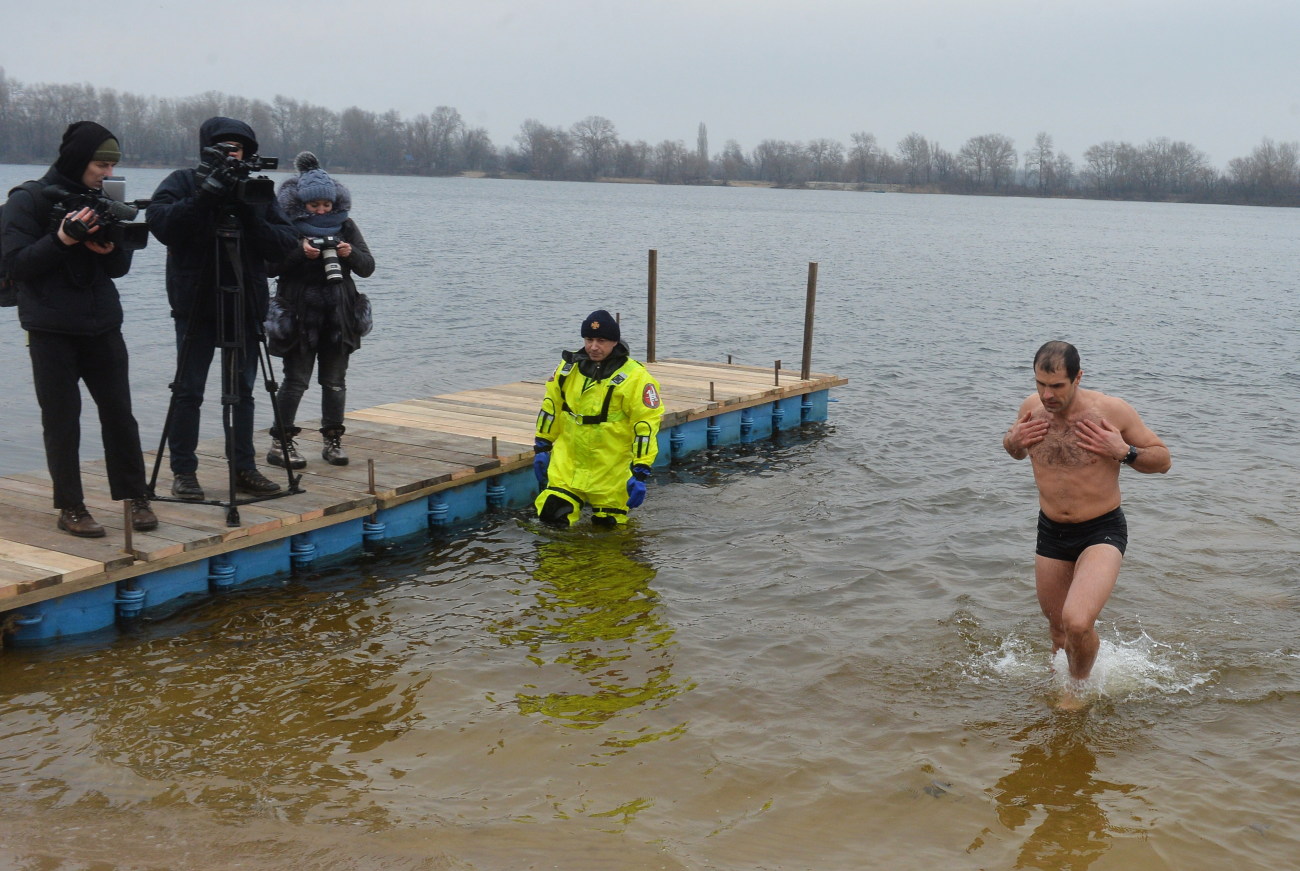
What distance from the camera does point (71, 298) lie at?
6473mm

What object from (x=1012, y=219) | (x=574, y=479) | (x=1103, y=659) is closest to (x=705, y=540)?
(x=574, y=479)

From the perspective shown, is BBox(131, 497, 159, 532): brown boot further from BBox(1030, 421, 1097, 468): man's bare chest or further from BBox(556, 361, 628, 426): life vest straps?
BBox(1030, 421, 1097, 468): man's bare chest

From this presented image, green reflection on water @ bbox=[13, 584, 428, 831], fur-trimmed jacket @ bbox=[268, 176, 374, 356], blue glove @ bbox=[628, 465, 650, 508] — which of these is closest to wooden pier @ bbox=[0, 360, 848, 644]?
green reflection on water @ bbox=[13, 584, 428, 831]

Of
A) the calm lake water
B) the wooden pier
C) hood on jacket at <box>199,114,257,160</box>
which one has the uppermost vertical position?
hood on jacket at <box>199,114,257,160</box>

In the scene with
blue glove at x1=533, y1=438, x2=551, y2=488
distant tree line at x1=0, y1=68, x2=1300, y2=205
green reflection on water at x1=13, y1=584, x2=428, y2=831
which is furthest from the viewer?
distant tree line at x1=0, y1=68, x2=1300, y2=205

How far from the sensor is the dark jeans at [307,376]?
8.44m

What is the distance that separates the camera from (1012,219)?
91000 mm

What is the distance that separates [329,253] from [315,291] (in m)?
0.31

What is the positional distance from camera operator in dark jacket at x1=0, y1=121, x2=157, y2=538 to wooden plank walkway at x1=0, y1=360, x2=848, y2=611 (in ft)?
1.47

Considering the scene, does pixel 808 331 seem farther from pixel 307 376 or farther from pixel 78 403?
pixel 78 403

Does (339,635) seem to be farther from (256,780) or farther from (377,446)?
(377,446)

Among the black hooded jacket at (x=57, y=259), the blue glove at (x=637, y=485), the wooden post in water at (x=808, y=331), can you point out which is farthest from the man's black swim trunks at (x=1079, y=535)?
the wooden post in water at (x=808, y=331)

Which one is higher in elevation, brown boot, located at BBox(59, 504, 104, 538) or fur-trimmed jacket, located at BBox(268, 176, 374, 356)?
fur-trimmed jacket, located at BBox(268, 176, 374, 356)

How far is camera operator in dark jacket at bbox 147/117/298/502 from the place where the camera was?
6902 mm
